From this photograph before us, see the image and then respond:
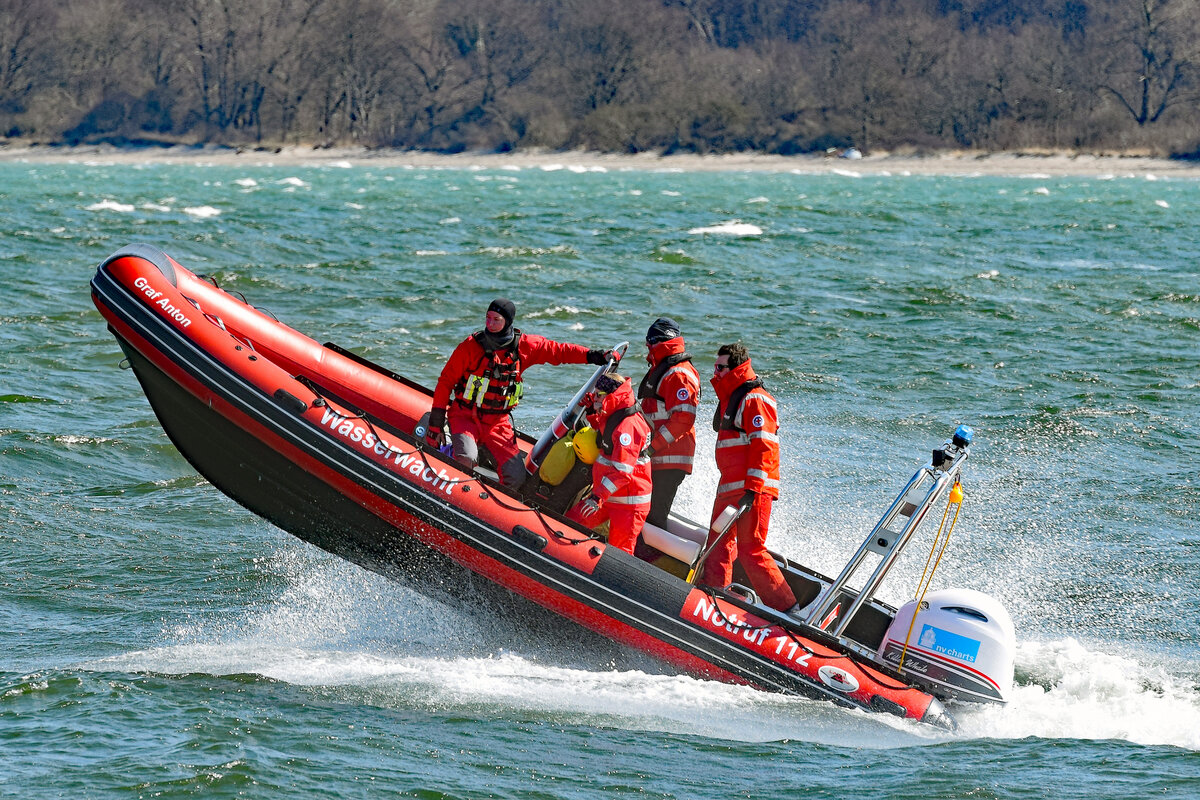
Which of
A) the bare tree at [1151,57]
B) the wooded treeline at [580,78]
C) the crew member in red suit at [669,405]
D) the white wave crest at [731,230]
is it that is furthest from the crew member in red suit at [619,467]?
the bare tree at [1151,57]

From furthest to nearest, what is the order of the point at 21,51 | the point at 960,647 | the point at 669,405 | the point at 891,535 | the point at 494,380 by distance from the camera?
the point at 21,51 < the point at 494,380 < the point at 669,405 < the point at 891,535 < the point at 960,647

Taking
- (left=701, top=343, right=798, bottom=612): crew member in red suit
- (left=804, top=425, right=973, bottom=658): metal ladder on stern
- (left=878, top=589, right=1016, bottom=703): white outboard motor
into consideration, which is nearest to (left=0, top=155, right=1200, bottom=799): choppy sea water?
(left=878, top=589, right=1016, bottom=703): white outboard motor

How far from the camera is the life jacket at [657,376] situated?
6957 mm

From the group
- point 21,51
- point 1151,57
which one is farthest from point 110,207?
point 1151,57

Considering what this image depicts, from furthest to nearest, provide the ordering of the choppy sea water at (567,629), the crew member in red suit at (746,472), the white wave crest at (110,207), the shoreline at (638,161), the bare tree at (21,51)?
the bare tree at (21,51)
the shoreline at (638,161)
the white wave crest at (110,207)
the crew member in red suit at (746,472)
the choppy sea water at (567,629)

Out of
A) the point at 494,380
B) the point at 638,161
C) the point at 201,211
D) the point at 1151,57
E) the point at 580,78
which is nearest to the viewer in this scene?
the point at 494,380

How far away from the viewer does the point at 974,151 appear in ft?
215

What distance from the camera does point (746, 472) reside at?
674 cm

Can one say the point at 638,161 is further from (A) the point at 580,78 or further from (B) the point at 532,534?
(B) the point at 532,534

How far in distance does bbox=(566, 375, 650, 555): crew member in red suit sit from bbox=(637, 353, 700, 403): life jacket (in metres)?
0.37

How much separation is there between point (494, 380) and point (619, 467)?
104 cm

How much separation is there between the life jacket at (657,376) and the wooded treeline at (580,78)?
61196mm

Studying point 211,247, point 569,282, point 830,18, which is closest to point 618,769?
point 569,282

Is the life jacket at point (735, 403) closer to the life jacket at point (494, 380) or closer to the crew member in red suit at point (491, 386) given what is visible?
the crew member in red suit at point (491, 386)
